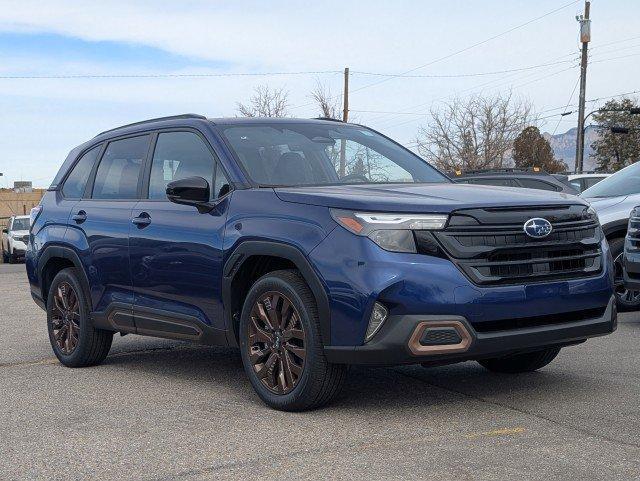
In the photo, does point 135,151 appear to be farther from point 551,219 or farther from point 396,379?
point 551,219

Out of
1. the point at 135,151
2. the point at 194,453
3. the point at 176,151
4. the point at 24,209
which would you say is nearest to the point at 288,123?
the point at 176,151

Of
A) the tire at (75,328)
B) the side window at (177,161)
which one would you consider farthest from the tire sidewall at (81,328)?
the side window at (177,161)

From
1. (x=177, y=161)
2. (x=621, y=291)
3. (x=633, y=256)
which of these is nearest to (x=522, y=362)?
(x=177, y=161)

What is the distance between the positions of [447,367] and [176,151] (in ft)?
7.98

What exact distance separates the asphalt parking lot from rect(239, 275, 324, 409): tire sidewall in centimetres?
10

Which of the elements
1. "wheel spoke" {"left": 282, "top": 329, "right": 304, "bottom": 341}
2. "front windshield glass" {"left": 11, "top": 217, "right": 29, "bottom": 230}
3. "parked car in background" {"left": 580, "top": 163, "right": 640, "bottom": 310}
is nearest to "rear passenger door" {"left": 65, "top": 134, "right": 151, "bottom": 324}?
"wheel spoke" {"left": 282, "top": 329, "right": 304, "bottom": 341}

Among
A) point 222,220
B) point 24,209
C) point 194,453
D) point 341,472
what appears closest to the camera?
point 341,472

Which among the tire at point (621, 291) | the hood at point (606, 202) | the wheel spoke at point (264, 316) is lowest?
the tire at point (621, 291)

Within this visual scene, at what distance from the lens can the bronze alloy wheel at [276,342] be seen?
5785mm

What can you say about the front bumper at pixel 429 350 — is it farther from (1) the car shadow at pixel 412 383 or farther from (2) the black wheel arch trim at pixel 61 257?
(2) the black wheel arch trim at pixel 61 257

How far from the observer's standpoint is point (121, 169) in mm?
7816

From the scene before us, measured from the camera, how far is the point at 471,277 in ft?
17.8

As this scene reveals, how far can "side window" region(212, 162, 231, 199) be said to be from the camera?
6.49 meters

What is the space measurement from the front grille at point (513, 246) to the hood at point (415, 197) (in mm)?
60
